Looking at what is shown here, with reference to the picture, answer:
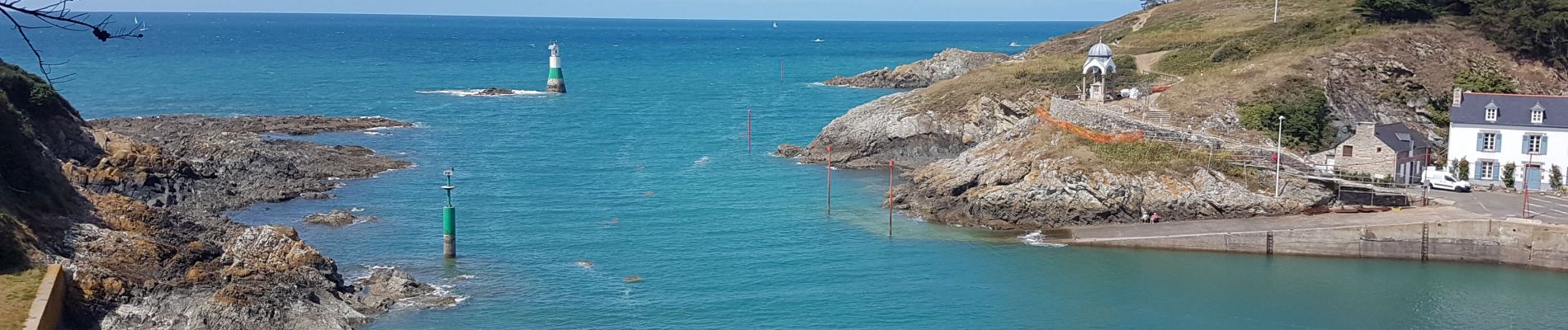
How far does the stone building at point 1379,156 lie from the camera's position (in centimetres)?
4650

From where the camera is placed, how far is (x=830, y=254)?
41906mm

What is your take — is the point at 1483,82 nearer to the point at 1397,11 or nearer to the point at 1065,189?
the point at 1397,11

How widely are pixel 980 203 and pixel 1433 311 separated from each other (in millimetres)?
15604

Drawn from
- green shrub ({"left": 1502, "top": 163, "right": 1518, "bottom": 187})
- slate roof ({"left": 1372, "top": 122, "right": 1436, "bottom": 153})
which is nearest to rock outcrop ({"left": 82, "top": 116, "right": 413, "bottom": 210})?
slate roof ({"left": 1372, "top": 122, "right": 1436, "bottom": 153})

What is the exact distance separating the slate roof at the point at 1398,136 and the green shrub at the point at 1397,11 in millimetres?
17718

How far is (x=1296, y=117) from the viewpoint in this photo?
5250 centimetres

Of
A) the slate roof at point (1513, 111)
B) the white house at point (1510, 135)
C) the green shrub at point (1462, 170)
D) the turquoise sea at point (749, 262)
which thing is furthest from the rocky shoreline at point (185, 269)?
the slate roof at point (1513, 111)

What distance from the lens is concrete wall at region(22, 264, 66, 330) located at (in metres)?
25.1

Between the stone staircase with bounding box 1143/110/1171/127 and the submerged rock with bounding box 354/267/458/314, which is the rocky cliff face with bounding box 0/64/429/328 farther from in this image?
the stone staircase with bounding box 1143/110/1171/127

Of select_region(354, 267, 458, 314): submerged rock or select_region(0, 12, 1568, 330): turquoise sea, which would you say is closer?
select_region(354, 267, 458, 314): submerged rock

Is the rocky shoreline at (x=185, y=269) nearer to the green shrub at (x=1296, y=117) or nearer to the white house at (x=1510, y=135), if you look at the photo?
the green shrub at (x=1296, y=117)

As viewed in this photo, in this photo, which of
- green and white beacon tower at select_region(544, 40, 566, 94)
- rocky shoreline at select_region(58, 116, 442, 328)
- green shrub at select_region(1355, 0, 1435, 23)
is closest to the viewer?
rocky shoreline at select_region(58, 116, 442, 328)

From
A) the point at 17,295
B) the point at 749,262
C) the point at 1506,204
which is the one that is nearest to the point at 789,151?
the point at 749,262

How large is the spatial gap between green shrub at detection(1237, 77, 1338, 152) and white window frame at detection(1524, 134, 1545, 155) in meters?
7.50
